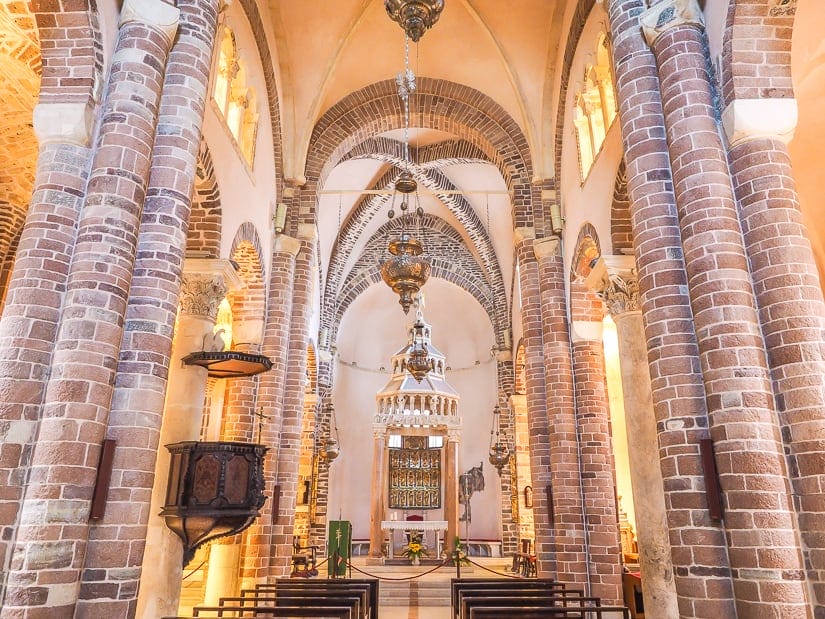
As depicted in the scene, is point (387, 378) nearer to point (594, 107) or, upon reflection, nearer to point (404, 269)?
point (404, 269)

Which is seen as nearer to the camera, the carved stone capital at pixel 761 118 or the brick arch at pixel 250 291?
the carved stone capital at pixel 761 118

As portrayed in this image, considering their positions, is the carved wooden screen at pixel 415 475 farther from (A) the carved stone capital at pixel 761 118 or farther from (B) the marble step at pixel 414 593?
(A) the carved stone capital at pixel 761 118

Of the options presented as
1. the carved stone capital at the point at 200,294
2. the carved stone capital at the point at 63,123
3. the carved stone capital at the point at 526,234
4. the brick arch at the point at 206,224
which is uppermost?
the carved stone capital at the point at 526,234

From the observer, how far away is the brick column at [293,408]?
10.1 meters

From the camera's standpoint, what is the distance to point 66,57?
18.4ft

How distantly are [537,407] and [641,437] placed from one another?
363 centimetres

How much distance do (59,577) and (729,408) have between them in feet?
17.2

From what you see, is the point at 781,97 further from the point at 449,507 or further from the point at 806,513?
the point at 449,507

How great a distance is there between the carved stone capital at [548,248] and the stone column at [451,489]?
10.6m

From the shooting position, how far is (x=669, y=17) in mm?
5953

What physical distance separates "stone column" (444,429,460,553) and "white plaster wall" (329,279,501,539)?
9.68 ft

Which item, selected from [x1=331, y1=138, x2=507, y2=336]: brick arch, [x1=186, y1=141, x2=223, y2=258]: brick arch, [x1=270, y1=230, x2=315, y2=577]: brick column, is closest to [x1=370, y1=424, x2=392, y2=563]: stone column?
[x1=331, y1=138, x2=507, y2=336]: brick arch

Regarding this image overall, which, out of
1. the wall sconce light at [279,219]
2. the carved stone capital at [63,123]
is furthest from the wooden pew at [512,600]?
the wall sconce light at [279,219]

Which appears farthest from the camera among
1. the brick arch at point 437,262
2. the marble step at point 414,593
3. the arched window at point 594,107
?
the brick arch at point 437,262
